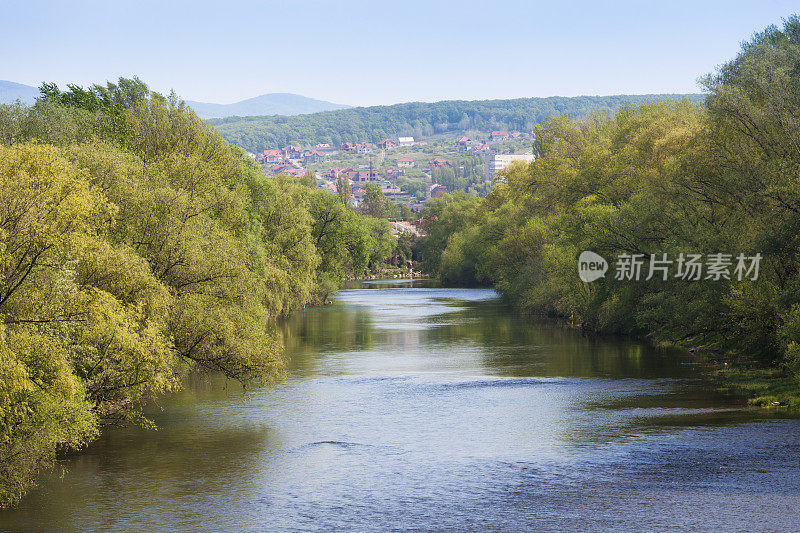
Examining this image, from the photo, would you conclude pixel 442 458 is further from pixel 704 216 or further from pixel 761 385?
pixel 704 216

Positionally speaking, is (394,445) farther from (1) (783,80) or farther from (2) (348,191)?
(2) (348,191)

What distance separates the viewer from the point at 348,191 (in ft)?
545

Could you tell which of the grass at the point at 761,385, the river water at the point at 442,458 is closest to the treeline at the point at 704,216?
the grass at the point at 761,385

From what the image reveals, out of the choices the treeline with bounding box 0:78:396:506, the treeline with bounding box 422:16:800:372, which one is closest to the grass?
the treeline with bounding box 422:16:800:372

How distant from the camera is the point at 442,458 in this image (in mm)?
26297

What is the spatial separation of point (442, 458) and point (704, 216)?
84.9 feet

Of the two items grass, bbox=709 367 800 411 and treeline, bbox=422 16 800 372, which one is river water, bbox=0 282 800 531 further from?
treeline, bbox=422 16 800 372

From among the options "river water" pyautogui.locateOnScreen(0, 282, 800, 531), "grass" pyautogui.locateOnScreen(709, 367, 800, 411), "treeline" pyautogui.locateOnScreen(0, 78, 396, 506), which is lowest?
"river water" pyautogui.locateOnScreen(0, 282, 800, 531)

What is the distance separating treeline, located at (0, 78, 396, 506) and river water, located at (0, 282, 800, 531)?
1.93 meters

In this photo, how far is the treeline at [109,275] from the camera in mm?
20828

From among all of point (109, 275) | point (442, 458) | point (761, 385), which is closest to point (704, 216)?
point (761, 385)

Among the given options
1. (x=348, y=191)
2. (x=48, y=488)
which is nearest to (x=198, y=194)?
(x=48, y=488)

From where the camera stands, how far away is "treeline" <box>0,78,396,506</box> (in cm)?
2083

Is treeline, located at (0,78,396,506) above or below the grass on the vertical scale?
above
